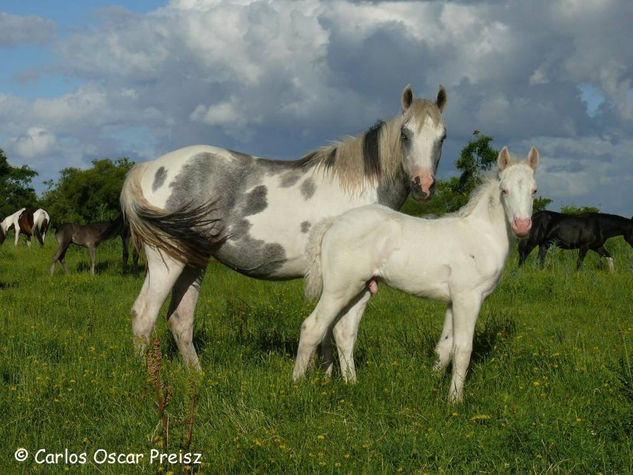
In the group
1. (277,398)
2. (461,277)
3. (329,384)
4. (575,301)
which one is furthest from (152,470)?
(575,301)

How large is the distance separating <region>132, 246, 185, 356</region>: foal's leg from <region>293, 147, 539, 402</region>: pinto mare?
1.81m

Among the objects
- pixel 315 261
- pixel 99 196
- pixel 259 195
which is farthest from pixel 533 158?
pixel 99 196

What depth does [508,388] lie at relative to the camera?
5441 mm

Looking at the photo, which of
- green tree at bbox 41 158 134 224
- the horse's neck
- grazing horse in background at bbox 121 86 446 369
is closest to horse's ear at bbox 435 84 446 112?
grazing horse in background at bbox 121 86 446 369

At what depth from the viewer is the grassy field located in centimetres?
395

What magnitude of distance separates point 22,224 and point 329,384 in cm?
2259

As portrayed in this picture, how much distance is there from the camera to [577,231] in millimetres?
16859

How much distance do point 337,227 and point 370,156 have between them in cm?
107

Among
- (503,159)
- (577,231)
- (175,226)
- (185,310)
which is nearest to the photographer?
(503,159)

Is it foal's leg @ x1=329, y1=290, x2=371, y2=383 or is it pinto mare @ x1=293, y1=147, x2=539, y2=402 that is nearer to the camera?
pinto mare @ x1=293, y1=147, x2=539, y2=402

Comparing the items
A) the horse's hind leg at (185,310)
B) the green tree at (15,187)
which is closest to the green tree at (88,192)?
the green tree at (15,187)

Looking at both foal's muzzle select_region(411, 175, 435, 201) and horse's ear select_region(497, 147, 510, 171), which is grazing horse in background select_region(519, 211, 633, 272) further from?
horse's ear select_region(497, 147, 510, 171)

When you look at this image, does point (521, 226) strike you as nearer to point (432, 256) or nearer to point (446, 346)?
point (432, 256)

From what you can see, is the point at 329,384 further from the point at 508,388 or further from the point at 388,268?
the point at 508,388
